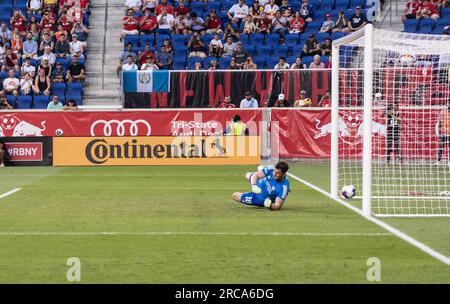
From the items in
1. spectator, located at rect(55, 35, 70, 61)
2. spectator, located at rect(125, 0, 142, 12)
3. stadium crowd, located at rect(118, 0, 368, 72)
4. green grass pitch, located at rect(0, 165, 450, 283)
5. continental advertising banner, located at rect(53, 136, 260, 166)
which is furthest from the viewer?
spectator, located at rect(125, 0, 142, 12)

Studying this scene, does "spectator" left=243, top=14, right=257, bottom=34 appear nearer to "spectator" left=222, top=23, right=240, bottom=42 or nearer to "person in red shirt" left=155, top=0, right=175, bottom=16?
"spectator" left=222, top=23, right=240, bottom=42

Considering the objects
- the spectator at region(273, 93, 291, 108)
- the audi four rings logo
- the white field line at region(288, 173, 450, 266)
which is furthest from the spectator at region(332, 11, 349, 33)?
the white field line at region(288, 173, 450, 266)

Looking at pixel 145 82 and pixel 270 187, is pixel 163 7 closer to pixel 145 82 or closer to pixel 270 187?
pixel 145 82

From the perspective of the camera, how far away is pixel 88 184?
20297 millimetres

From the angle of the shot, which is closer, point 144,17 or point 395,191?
point 395,191

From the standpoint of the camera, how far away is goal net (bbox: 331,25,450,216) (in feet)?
51.4

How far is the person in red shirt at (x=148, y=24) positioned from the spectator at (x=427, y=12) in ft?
31.8

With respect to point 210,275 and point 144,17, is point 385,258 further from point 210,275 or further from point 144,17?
point 144,17

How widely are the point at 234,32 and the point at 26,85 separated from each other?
764 centimetres

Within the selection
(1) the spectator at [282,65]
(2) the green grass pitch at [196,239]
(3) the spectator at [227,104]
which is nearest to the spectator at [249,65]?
(1) the spectator at [282,65]

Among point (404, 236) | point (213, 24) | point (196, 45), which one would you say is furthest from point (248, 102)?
point (404, 236)

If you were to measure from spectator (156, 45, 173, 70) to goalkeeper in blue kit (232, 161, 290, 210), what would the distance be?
16.2 metres
